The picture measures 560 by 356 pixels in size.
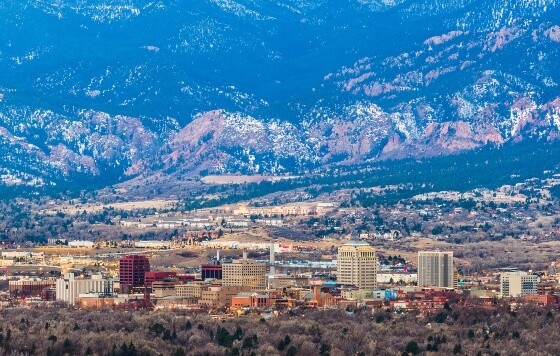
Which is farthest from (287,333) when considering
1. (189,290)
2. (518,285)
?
(518,285)

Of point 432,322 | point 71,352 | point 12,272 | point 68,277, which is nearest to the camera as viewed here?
point 71,352

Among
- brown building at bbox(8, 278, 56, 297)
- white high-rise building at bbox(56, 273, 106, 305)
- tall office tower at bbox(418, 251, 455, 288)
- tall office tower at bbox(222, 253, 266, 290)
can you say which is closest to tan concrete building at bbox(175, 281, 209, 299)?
white high-rise building at bbox(56, 273, 106, 305)

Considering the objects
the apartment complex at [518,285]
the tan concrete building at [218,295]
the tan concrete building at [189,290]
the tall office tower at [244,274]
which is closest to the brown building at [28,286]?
the tan concrete building at [189,290]

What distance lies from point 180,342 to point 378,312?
21242 millimetres

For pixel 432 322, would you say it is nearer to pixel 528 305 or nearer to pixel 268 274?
pixel 528 305

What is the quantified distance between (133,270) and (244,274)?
673 cm

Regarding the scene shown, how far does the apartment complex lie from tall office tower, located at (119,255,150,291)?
70.6 ft

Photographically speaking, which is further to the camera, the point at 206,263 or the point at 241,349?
the point at 206,263

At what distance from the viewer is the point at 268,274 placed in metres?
188

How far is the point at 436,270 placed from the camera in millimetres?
184625

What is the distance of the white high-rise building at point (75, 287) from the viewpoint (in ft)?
566

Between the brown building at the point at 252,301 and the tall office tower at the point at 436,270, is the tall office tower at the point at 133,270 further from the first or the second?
the tall office tower at the point at 436,270

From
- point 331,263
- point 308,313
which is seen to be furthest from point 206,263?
point 308,313

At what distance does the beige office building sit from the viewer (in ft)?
589
